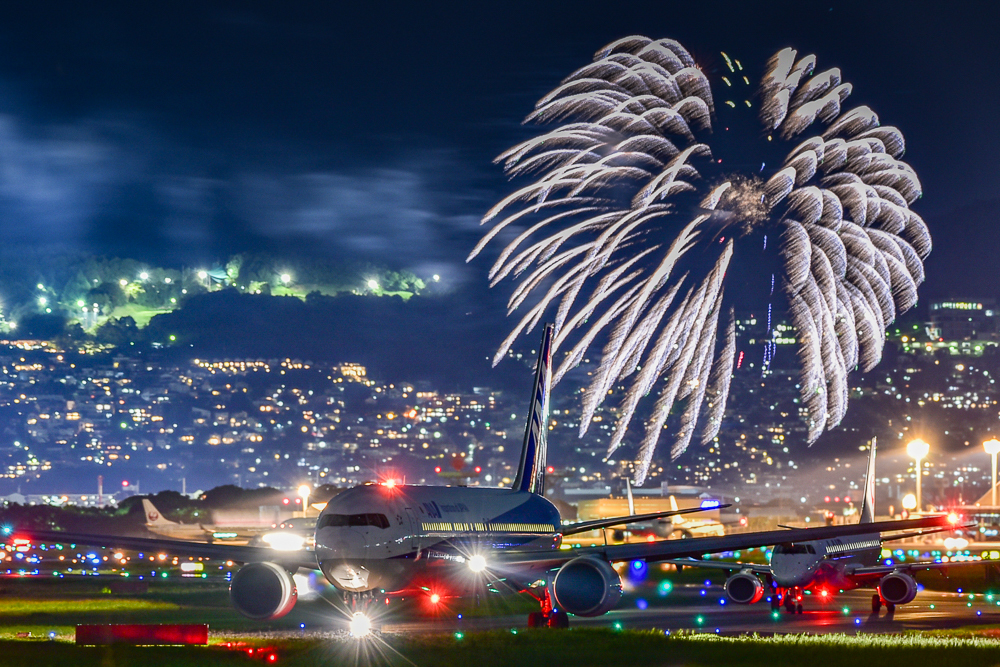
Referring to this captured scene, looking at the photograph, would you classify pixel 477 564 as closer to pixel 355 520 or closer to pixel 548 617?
pixel 548 617

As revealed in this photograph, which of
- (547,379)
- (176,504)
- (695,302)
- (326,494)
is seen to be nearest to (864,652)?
(547,379)

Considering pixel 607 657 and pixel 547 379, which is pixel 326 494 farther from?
pixel 607 657

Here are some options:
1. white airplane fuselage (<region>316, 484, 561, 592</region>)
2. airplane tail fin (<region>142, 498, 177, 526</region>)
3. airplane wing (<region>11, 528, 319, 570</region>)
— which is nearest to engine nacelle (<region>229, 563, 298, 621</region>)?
airplane wing (<region>11, 528, 319, 570</region>)

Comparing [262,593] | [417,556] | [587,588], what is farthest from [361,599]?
[587,588]

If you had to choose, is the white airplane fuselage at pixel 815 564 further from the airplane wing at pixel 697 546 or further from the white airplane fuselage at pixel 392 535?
the white airplane fuselage at pixel 392 535

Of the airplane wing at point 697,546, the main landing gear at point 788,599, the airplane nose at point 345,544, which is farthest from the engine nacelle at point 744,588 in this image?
the airplane nose at point 345,544

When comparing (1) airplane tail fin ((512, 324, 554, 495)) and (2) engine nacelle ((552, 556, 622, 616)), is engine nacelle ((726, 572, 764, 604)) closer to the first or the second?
(1) airplane tail fin ((512, 324, 554, 495))

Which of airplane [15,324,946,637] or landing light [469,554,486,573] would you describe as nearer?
airplane [15,324,946,637]
